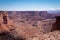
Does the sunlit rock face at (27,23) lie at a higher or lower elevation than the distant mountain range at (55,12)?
lower

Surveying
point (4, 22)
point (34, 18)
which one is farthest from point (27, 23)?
point (4, 22)

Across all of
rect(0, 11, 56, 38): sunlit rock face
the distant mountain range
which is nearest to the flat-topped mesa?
rect(0, 11, 56, 38): sunlit rock face

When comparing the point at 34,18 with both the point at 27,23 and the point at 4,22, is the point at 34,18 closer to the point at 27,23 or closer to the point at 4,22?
the point at 27,23

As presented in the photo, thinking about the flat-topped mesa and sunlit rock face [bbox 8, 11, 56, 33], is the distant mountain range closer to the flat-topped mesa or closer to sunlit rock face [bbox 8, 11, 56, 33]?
sunlit rock face [bbox 8, 11, 56, 33]

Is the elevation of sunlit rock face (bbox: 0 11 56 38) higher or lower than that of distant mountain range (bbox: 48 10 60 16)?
lower

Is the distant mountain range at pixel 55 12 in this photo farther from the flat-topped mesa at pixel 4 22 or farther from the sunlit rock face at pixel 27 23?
the flat-topped mesa at pixel 4 22

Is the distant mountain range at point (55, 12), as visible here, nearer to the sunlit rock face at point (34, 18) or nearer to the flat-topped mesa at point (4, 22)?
the sunlit rock face at point (34, 18)

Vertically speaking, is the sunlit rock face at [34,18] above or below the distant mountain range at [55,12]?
below

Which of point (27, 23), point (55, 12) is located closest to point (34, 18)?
point (27, 23)

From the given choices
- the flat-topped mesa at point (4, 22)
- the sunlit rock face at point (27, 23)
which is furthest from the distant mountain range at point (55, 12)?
the flat-topped mesa at point (4, 22)

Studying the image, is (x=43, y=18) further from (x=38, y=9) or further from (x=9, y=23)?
(x=9, y=23)

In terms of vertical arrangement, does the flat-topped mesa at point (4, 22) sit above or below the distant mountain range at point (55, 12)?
below

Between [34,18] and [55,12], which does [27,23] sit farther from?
[55,12]
